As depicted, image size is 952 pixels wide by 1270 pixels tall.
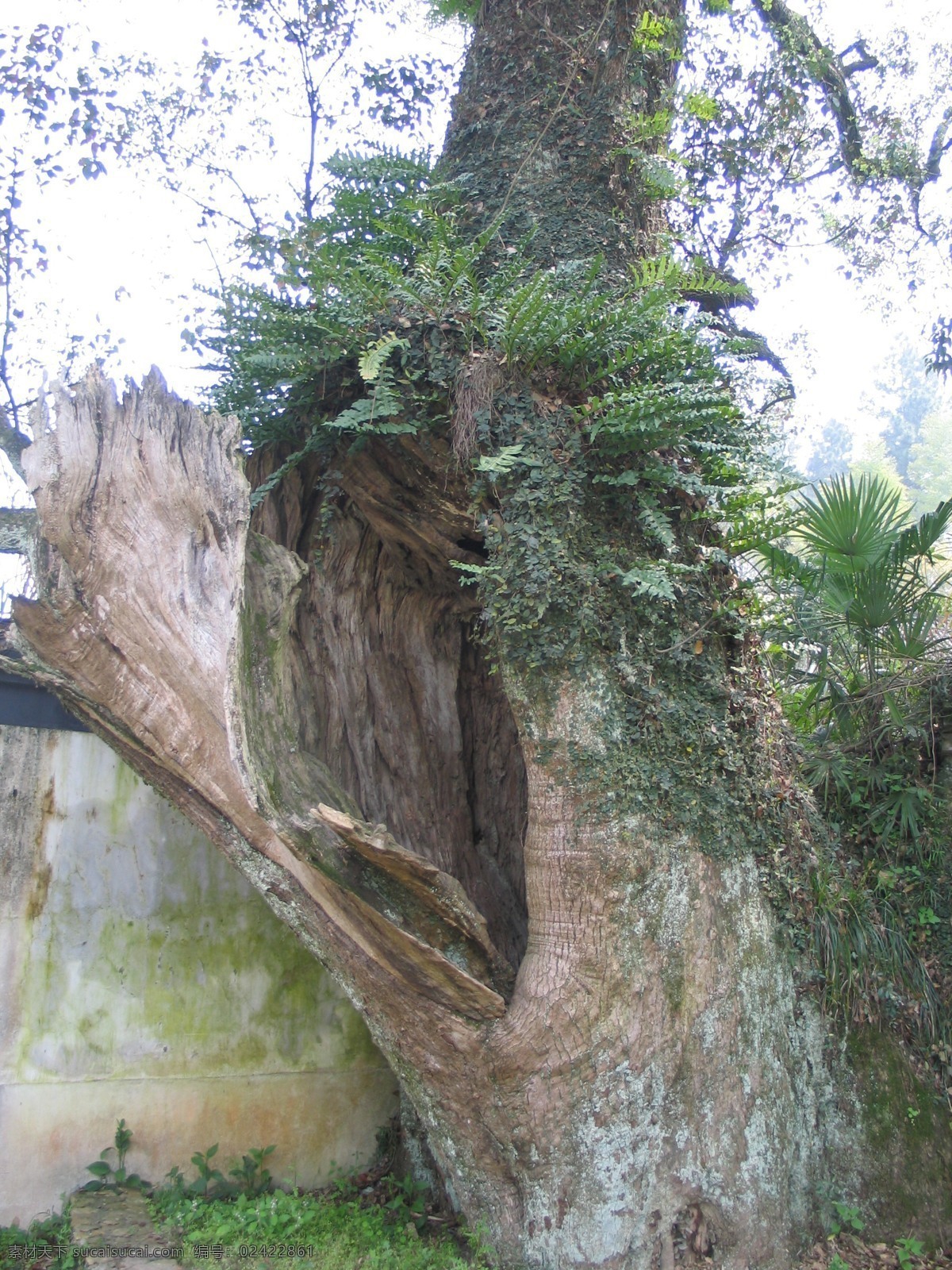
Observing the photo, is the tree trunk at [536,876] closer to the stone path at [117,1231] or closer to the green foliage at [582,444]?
the green foliage at [582,444]

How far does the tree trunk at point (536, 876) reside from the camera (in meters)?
3.58

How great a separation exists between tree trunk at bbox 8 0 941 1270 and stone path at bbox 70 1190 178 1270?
4.51 ft

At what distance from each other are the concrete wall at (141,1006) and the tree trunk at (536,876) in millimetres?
1518

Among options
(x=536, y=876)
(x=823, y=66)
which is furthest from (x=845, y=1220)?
(x=823, y=66)

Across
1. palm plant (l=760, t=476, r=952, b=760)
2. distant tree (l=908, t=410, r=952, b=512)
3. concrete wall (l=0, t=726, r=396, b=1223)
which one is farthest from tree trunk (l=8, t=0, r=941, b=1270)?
distant tree (l=908, t=410, r=952, b=512)

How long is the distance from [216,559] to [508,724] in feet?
7.64

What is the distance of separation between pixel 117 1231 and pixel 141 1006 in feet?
3.81

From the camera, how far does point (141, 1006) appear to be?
5109 millimetres

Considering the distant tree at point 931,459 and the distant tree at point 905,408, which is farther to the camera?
the distant tree at point 905,408

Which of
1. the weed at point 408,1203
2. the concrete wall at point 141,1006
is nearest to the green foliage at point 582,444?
the concrete wall at point 141,1006

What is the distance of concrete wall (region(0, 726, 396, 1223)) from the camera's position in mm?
4809

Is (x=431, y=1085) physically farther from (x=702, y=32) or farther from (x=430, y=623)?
(x=702, y=32)

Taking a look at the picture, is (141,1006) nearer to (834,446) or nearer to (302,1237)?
(302,1237)

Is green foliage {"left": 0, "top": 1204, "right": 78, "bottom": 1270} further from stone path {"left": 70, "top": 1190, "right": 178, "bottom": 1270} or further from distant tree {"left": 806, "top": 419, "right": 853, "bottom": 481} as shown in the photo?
distant tree {"left": 806, "top": 419, "right": 853, "bottom": 481}
